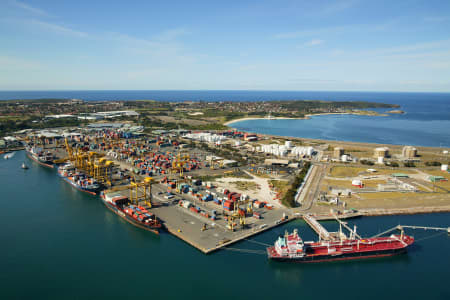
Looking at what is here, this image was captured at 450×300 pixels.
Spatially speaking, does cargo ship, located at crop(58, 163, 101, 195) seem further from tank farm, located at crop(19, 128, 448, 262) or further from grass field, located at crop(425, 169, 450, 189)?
grass field, located at crop(425, 169, 450, 189)

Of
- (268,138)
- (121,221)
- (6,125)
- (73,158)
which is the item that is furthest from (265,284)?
(6,125)

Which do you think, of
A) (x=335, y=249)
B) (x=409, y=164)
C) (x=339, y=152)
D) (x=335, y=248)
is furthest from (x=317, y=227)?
(x=409, y=164)

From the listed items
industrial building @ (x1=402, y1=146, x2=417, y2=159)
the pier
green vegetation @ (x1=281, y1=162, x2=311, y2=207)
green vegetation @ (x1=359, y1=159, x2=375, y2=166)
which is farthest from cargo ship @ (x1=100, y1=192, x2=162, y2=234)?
industrial building @ (x1=402, y1=146, x2=417, y2=159)

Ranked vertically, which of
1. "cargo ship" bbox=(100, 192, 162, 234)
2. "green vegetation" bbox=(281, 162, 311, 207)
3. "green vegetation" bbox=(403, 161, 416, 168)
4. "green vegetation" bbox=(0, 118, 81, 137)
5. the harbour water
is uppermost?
"green vegetation" bbox=(0, 118, 81, 137)

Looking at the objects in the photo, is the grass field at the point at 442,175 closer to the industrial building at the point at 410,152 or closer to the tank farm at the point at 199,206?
the industrial building at the point at 410,152

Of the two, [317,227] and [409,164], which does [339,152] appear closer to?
[409,164]

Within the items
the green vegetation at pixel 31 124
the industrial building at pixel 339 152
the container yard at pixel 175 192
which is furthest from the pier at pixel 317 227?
the green vegetation at pixel 31 124
